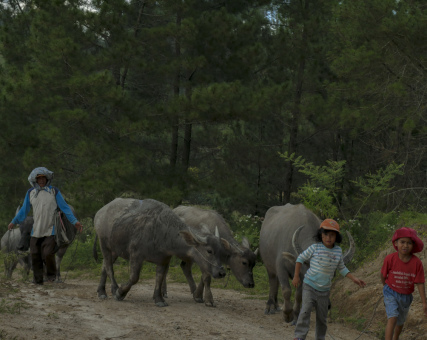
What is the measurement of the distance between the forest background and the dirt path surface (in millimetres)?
6549

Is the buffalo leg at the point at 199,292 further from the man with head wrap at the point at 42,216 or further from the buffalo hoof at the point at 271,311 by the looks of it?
the man with head wrap at the point at 42,216

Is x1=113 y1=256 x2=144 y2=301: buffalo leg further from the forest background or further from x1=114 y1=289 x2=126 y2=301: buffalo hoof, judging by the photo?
the forest background

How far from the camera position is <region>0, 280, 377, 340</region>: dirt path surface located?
736 cm

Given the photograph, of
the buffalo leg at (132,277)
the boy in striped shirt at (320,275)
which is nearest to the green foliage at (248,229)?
the buffalo leg at (132,277)

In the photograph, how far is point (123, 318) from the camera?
8.45 m

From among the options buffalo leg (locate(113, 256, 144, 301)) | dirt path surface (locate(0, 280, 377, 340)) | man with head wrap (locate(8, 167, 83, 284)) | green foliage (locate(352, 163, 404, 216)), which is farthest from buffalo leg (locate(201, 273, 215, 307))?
green foliage (locate(352, 163, 404, 216))

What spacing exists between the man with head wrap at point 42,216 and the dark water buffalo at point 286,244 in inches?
141

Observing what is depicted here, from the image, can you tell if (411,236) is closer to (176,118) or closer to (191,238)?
(191,238)

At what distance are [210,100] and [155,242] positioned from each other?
8832mm

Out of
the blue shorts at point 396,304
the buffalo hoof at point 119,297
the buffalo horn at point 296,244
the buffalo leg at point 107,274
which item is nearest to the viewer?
the blue shorts at point 396,304

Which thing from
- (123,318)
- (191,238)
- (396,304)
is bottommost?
(123,318)

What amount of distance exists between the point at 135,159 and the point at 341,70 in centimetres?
742

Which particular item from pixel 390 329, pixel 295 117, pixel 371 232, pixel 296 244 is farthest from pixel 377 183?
pixel 390 329

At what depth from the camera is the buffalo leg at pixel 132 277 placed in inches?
395
